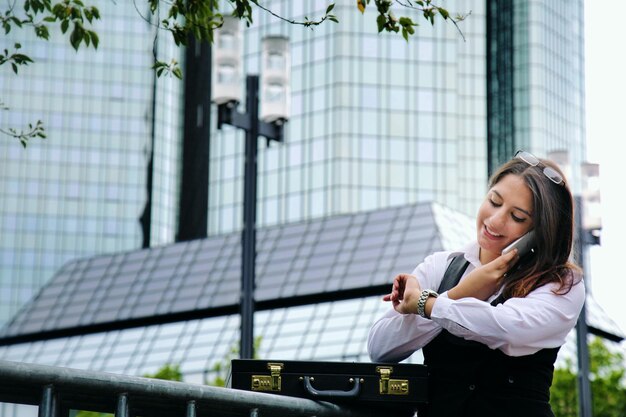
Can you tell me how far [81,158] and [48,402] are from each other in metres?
92.5

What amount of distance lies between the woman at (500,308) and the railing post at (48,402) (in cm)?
132

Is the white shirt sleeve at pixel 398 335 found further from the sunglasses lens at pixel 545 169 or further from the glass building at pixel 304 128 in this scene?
the glass building at pixel 304 128

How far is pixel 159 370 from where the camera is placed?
1761 inches

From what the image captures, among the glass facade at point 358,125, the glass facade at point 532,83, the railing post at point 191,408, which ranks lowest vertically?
the railing post at point 191,408

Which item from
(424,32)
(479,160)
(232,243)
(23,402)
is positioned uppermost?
(424,32)

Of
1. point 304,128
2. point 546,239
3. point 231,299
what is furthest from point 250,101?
point 304,128

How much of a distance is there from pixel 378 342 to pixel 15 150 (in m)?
90.6

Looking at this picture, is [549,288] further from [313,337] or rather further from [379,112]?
[379,112]

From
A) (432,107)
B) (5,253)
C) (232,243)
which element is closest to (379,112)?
(432,107)

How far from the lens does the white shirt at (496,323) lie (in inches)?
162

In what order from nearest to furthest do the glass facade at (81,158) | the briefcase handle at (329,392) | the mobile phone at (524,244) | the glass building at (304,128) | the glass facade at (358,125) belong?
the briefcase handle at (329,392) → the mobile phone at (524,244) → the glass facade at (358,125) → the glass building at (304,128) → the glass facade at (81,158)

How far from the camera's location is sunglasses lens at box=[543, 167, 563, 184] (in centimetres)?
448

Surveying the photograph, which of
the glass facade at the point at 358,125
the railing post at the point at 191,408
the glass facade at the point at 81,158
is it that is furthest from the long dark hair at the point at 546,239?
the glass facade at the point at 81,158

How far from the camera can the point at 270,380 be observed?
13.6ft
